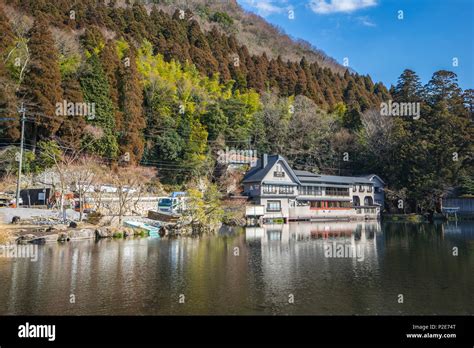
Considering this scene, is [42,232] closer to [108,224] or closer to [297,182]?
[108,224]

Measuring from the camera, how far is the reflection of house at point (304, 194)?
38531mm

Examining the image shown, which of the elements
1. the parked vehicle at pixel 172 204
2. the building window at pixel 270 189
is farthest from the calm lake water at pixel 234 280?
the building window at pixel 270 189

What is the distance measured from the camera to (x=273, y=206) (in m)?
38.9

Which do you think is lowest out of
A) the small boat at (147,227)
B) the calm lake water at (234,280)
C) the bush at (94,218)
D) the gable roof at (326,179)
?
the calm lake water at (234,280)

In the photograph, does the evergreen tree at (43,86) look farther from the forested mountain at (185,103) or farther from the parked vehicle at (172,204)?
the parked vehicle at (172,204)

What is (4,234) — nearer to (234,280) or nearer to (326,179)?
(234,280)

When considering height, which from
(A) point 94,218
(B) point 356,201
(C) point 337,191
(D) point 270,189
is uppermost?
(D) point 270,189

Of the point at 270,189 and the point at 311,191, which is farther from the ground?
the point at 270,189

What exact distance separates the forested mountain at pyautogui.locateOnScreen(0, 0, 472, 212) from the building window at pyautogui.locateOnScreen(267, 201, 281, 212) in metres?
6.99

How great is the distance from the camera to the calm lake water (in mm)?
9469

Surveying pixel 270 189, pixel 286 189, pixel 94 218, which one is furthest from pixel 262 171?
pixel 94 218

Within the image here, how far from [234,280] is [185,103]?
3078 centimetres
